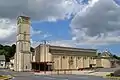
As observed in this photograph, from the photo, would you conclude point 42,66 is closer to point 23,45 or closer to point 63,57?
point 63,57

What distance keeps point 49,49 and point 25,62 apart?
A: 12.4m

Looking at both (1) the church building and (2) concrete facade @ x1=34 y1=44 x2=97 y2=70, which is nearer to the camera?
(1) the church building

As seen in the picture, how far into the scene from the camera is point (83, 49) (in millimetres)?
130000

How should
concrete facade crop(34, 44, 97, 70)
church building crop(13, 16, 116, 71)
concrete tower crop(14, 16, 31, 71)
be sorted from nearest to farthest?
concrete tower crop(14, 16, 31, 71), church building crop(13, 16, 116, 71), concrete facade crop(34, 44, 97, 70)

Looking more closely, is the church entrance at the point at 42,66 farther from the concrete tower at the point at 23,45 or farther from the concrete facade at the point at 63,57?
the concrete tower at the point at 23,45

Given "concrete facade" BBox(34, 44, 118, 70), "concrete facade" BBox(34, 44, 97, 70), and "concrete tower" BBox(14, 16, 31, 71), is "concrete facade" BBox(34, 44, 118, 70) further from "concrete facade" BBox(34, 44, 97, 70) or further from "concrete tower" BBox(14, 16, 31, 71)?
"concrete tower" BBox(14, 16, 31, 71)

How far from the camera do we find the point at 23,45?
10669 cm

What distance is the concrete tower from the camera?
10583 centimetres

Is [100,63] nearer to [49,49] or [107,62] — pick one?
[107,62]

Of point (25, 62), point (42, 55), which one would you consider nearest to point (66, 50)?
point (42, 55)

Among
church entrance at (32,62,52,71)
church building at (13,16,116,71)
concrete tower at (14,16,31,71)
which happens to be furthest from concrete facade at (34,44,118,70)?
concrete tower at (14,16,31,71)

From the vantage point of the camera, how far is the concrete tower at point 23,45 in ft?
347

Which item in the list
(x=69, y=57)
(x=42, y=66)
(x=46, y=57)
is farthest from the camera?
(x=69, y=57)

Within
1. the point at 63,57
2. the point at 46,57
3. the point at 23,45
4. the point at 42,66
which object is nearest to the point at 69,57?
the point at 63,57
